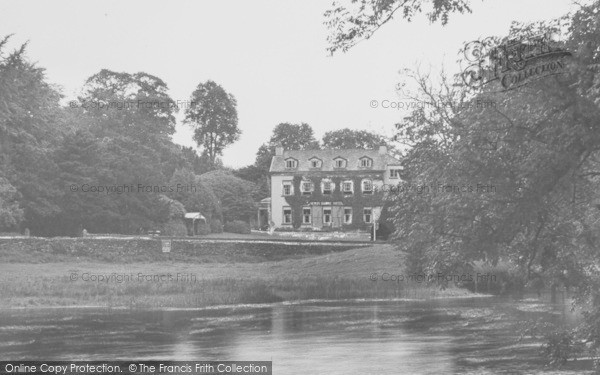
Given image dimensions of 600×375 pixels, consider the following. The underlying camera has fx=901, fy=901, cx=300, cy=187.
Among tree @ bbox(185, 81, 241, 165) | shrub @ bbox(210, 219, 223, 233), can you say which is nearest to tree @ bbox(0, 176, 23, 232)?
shrub @ bbox(210, 219, 223, 233)

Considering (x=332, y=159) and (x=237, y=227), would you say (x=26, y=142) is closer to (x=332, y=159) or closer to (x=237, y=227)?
(x=237, y=227)

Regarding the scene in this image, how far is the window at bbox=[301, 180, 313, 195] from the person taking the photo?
290 feet

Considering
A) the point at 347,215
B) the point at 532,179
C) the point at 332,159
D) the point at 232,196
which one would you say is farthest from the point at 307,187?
the point at 532,179

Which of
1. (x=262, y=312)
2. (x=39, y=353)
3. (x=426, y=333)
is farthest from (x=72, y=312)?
(x=426, y=333)

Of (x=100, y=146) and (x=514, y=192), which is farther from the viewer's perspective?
(x=100, y=146)

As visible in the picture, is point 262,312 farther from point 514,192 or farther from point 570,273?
point 514,192

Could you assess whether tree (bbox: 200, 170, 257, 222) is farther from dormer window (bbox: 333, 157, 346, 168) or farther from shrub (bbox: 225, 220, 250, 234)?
dormer window (bbox: 333, 157, 346, 168)

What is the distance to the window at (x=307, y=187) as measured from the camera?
290ft

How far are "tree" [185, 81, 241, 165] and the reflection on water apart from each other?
66.8 metres

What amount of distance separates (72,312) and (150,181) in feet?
115

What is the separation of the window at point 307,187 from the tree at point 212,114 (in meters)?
19.8

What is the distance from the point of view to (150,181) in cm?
7044

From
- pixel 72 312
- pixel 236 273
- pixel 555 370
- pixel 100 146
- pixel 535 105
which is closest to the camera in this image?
pixel 535 105

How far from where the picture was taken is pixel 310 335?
28.1 m
